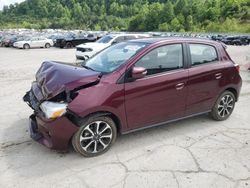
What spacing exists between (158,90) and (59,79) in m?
1.53

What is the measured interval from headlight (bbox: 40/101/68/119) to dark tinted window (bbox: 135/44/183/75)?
4.28 ft

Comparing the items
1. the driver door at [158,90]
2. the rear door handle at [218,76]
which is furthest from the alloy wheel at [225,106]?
the driver door at [158,90]

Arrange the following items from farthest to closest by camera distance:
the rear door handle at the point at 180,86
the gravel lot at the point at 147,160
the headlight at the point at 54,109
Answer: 1. the rear door handle at the point at 180,86
2. the headlight at the point at 54,109
3. the gravel lot at the point at 147,160

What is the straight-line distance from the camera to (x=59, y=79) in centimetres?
425

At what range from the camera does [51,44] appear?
1246 inches

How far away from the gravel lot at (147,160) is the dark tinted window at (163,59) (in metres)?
1.17

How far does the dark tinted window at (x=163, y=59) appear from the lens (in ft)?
15.1

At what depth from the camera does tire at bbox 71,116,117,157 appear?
13.5 ft

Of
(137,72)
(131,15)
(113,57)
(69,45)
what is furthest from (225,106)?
(131,15)

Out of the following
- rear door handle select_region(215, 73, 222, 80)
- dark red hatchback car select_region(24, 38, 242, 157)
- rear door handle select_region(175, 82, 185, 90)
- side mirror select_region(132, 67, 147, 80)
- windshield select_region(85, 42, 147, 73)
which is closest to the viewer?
dark red hatchback car select_region(24, 38, 242, 157)

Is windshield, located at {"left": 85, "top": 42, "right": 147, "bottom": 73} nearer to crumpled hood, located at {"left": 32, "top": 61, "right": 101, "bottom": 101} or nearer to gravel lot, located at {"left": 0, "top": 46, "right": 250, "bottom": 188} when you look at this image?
crumpled hood, located at {"left": 32, "top": 61, "right": 101, "bottom": 101}

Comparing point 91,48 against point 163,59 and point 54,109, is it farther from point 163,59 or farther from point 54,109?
point 54,109

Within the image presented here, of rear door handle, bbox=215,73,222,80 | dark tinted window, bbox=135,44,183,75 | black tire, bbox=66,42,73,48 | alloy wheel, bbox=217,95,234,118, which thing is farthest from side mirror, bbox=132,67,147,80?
black tire, bbox=66,42,73,48

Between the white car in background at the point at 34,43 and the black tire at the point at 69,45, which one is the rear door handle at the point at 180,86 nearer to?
the black tire at the point at 69,45
